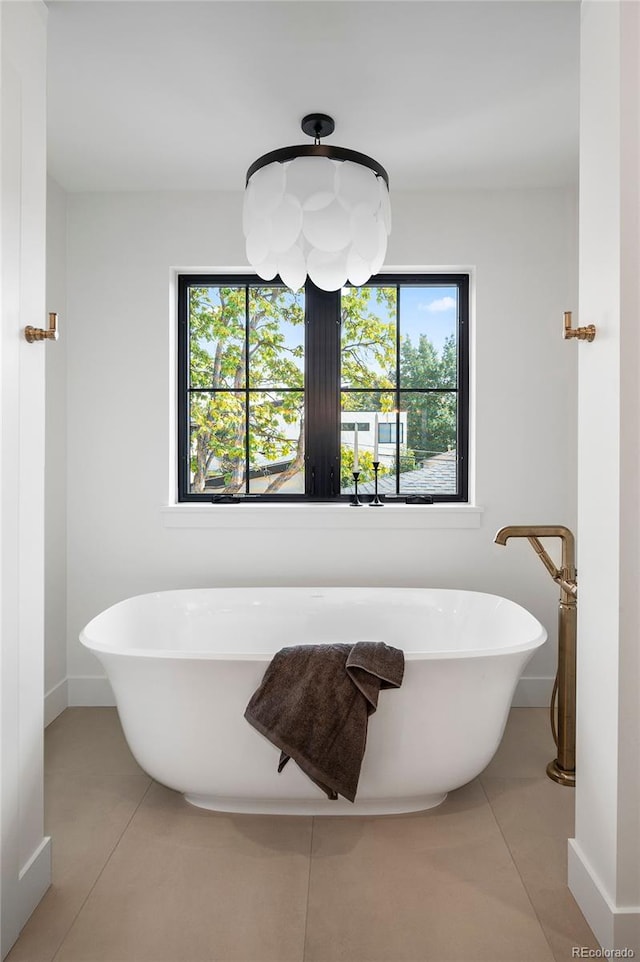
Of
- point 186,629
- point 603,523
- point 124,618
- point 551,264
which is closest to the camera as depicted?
point 603,523

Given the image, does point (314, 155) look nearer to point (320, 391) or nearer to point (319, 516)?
point (320, 391)

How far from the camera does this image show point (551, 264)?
318 cm

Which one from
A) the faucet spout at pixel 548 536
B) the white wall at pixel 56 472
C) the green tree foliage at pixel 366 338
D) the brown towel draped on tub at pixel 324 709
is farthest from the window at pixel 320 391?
the brown towel draped on tub at pixel 324 709

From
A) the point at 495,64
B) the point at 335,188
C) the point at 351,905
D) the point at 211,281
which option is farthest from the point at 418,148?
the point at 351,905

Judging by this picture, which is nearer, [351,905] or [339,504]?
[351,905]

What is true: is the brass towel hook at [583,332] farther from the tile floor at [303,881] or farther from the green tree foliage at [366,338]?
the green tree foliage at [366,338]

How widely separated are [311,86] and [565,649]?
7.68 ft

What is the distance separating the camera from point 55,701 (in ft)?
10.2

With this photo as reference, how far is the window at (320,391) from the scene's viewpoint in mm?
3410

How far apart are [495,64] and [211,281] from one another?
1722 millimetres

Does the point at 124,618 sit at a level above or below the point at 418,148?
below

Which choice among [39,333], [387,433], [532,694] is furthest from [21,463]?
[532,694]

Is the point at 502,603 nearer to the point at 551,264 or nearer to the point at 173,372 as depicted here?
the point at 551,264

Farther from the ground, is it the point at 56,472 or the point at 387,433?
the point at 387,433
